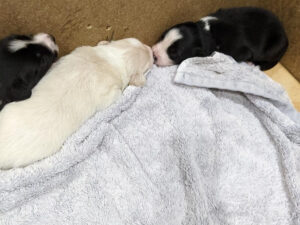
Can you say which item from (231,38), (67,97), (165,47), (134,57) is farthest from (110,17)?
(231,38)

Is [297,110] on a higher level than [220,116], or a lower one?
lower

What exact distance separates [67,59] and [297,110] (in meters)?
1.19

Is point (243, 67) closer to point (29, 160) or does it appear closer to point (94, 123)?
point (94, 123)

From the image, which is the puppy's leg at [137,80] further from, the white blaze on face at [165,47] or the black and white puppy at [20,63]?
the black and white puppy at [20,63]

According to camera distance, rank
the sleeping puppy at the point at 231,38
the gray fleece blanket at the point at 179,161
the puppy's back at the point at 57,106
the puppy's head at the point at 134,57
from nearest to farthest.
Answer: the puppy's back at the point at 57,106, the gray fleece blanket at the point at 179,161, the puppy's head at the point at 134,57, the sleeping puppy at the point at 231,38

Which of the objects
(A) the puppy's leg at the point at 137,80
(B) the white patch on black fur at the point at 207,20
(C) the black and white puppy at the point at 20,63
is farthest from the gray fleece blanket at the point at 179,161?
(C) the black and white puppy at the point at 20,63

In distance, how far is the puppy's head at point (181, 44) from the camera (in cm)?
167

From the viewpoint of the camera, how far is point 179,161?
152cm

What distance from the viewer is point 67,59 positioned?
147 cm

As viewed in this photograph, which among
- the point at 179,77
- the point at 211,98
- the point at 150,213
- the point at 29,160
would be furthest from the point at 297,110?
the point at 29,160

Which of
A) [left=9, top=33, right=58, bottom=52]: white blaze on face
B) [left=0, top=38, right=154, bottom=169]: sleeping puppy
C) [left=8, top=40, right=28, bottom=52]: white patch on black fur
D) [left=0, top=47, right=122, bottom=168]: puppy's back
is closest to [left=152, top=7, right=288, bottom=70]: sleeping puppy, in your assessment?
[left=0, top=38, right=154, bottom=169]: sleeping puppy

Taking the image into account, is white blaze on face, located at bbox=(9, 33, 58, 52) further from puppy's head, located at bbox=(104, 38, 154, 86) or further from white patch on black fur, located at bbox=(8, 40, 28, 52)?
puppy's head, located at bbox=(104, 38, 154, 86)

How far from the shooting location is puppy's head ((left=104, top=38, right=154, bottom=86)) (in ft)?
5.17

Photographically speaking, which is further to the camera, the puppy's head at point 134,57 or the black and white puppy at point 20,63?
the puppy's head at point 134,57
